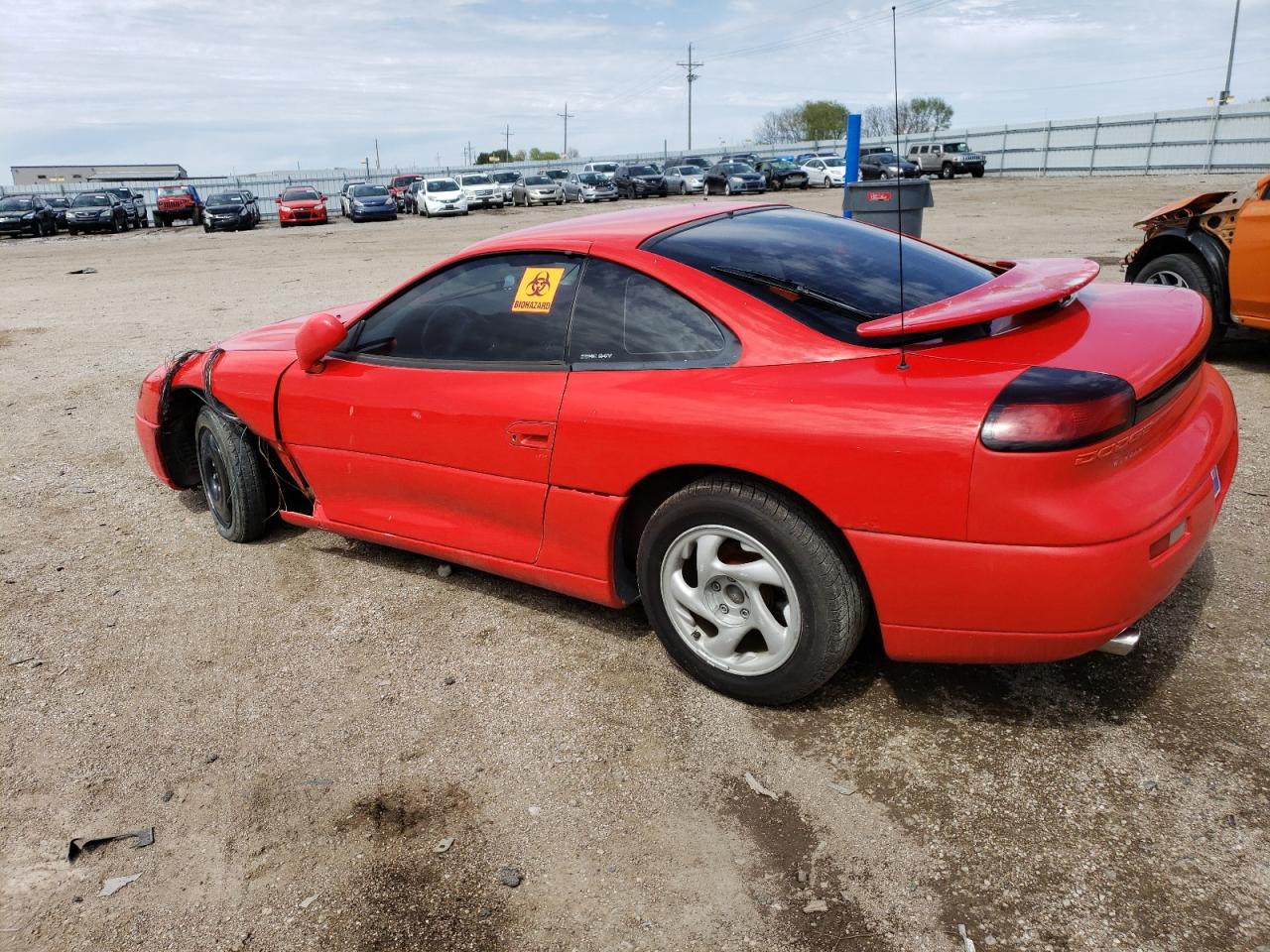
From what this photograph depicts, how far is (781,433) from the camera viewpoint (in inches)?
103

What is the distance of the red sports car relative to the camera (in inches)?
93.2

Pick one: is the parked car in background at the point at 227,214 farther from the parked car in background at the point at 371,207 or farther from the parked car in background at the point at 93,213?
the parked car in background at the point at 93,213

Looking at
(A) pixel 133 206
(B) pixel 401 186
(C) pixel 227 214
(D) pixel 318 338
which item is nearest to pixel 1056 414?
(D) pixel 318 338

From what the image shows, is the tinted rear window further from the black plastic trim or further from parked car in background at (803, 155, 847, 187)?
parked car in background at (803, 155, 847, 187)

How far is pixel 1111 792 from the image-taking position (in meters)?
2.51

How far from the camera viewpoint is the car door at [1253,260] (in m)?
6.13

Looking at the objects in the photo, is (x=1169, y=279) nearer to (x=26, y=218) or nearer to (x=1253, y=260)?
(x=1253, y=260)

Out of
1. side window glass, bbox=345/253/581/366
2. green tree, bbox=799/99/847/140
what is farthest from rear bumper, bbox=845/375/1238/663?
green tree, bbox=799/99/847/140

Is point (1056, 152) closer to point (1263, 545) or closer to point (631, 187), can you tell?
point (631, 187)

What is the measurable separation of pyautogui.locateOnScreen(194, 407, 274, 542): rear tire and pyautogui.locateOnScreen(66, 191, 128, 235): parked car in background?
112ft

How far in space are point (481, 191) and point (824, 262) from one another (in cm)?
3641

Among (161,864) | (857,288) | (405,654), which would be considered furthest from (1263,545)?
(161,864)

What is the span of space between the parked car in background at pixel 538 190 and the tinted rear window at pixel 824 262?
36.3 m

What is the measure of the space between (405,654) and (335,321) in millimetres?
1317
